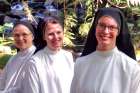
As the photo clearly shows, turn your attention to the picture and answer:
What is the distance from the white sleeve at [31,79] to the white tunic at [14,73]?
16.6 inches

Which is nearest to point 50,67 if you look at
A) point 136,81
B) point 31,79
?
point 31,79

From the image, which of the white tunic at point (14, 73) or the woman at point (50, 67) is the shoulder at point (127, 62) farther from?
the white tunic at point (14, 73)

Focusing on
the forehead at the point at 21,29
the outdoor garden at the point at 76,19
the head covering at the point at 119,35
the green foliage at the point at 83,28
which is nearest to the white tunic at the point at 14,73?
the forehead at the point at 21,29

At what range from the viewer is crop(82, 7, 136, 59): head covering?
334 cm

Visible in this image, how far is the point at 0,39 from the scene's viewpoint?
48.7 feet

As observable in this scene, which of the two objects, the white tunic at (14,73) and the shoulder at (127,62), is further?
the white tunic at (14,73)

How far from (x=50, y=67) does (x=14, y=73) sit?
2.45 feet

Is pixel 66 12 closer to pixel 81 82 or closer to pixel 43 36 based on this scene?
pixel 43 36

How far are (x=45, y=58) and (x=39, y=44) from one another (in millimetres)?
259

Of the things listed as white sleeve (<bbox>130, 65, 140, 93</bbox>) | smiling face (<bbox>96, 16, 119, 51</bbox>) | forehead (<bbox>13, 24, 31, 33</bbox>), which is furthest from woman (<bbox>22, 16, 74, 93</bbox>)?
white sleeve (<bbox>130, 65, 140, 93</bbox>)

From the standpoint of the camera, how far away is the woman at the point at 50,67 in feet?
13.4

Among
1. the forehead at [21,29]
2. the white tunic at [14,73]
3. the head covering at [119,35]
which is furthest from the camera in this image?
the forehead at [21,29]

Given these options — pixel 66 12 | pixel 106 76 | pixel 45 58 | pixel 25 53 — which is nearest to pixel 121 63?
pixel 106 76

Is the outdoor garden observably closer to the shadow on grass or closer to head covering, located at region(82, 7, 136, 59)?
the shadow on grass
